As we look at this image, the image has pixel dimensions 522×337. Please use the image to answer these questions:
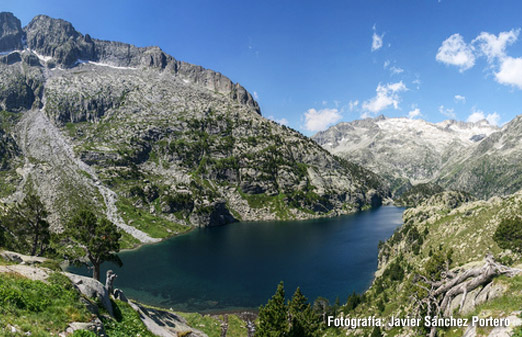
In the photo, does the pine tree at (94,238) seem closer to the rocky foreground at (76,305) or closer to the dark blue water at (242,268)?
the rocky foreground at (76,305)

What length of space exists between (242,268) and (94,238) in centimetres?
6460

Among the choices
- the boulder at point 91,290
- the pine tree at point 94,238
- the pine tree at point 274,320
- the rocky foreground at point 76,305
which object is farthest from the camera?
the pine tree at point 94,238

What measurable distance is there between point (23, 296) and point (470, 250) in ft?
219

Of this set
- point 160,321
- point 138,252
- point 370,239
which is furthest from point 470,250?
point 138,252

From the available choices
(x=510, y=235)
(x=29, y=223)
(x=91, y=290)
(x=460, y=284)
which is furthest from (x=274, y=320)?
(x=29, y=223)

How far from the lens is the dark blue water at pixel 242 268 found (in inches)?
3108

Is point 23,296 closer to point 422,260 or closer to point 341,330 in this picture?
point 341,330

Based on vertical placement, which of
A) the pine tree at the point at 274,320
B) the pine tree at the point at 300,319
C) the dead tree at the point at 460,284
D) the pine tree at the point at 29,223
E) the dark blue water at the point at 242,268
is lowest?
the dark blue water at the point at 242,268

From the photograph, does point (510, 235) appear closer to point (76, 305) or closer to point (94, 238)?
point (76, 305)

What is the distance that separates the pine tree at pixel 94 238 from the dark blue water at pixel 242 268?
32.4 metres

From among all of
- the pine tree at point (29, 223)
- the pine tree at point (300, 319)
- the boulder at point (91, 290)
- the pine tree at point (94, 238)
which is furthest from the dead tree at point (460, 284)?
the pine tree at point (29, 223)

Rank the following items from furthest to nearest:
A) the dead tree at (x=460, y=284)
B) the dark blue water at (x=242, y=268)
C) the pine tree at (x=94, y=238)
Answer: the dark blue water at (x=242, y=268) < the pine tree at (x=94, y=238) < the dead tree at (x=460, y=284)

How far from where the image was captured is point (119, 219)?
164500mm

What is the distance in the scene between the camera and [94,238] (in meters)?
47.7
